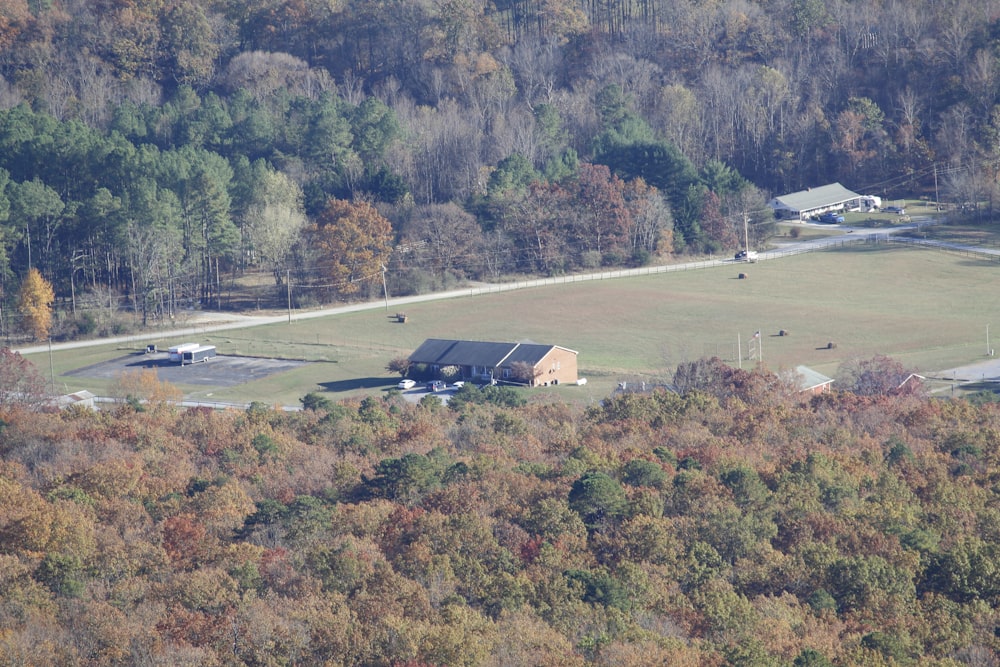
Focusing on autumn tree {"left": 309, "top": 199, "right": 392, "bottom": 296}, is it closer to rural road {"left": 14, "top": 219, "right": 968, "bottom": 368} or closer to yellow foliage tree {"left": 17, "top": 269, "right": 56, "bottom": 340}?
rural road {"left": 14, "top": 219, "right": 968, "bottom": 368}

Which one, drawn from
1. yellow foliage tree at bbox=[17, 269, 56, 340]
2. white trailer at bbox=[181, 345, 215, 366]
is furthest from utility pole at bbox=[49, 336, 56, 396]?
white trailer at bbox=[181, 345, 215, 366]

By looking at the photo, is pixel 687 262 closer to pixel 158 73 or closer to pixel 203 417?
pixel 203 417

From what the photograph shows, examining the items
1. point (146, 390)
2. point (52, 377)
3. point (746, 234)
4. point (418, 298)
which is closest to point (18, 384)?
point (146, 390)

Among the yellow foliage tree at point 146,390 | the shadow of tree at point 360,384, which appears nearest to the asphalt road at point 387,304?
the yellow foliage tree at point 146,390

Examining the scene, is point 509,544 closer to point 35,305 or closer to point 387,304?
point 387,304

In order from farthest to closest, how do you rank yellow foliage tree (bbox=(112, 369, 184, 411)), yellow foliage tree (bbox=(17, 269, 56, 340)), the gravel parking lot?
yellow foliage tree (bbox=(17, 269, 56, 340)) → the gravel parking lot → yellow foliage tree (bbox=(112, 369, 184, 411))

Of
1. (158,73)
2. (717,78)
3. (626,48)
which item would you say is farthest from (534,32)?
(158,73)
